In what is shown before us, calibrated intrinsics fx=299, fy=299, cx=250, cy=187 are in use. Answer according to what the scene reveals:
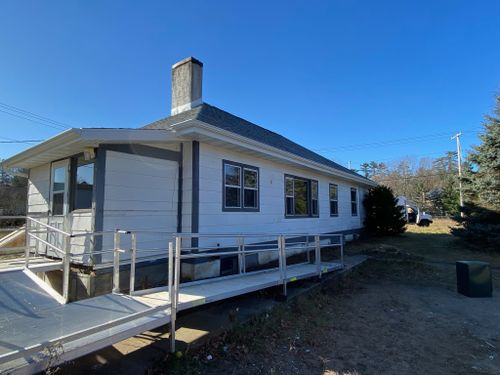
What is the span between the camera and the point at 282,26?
11039 millimetres

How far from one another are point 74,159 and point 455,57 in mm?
16921

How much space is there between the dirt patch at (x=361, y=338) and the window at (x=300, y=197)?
13.1 feet

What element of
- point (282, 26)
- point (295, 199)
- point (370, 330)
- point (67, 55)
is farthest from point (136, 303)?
point (67, 55)

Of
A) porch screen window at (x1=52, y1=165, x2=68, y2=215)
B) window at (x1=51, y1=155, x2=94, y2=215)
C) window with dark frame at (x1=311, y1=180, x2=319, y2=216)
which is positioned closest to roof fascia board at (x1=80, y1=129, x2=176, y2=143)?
window at (x1=51, y1=155, x2=94, y2=215)

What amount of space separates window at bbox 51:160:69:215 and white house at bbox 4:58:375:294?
26 millimetres

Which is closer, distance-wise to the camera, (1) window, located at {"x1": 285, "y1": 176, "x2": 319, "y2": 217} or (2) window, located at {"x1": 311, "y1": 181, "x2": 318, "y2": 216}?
(1) window, located at {"x1": 285, "y1": 176, "x2": 319, "y2": 217}

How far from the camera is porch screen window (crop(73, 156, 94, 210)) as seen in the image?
6.79 m

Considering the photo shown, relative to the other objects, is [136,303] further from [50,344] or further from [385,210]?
[385,210]

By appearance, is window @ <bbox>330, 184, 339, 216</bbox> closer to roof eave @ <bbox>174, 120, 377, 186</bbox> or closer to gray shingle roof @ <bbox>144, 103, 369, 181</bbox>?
roof eave @ <bbox>174, 120, 377, 186</bbox>

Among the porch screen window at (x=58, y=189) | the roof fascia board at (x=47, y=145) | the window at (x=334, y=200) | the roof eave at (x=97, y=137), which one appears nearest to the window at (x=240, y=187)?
the roof eave at (x=97, y=137)

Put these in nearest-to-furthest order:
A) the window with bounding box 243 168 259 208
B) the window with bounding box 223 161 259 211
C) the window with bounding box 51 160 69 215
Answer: the window with bounding box 51 160 69 215
the window with bounding box 223 161 259 211
the window with bounding box 243 168 259 208

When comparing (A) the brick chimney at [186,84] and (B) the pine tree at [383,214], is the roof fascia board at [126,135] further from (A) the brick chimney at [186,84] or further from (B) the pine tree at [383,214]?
(B) the pine tree at [383,214]

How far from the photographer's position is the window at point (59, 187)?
24.1 feet

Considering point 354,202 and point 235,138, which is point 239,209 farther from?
point 354,202
